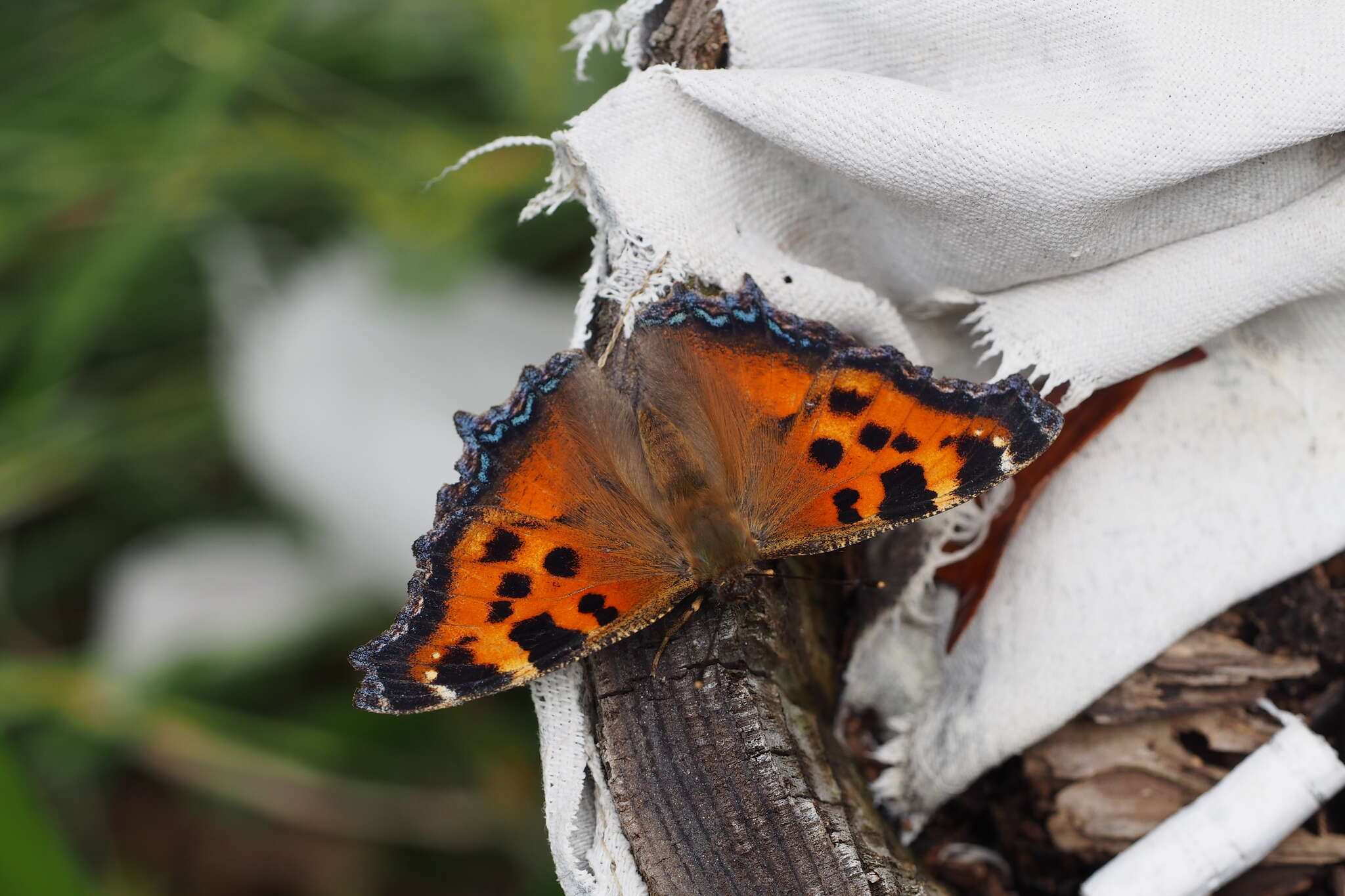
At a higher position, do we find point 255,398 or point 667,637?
point 255,398

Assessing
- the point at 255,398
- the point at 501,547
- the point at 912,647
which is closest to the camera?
the point at 501,547

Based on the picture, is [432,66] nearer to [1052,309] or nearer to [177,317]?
[177,317]

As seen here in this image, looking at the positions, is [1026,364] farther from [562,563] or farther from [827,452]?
[562,563]

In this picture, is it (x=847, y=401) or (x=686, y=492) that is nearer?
(x=847, y=401)

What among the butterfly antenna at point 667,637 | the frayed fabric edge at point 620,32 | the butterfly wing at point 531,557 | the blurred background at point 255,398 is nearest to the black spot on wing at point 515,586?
the butterfly wing at point 531,557

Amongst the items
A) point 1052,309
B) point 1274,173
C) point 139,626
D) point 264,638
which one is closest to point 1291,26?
point 1274,173

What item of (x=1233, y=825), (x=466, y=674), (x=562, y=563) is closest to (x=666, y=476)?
(x=562, y=563)
